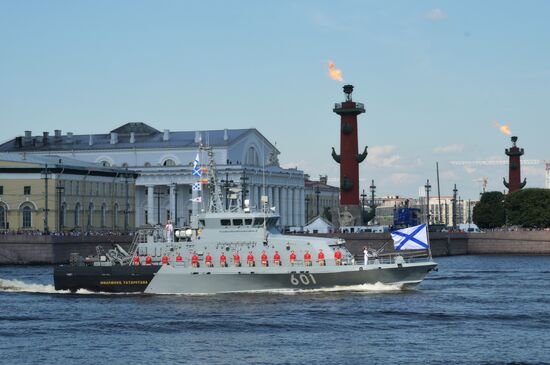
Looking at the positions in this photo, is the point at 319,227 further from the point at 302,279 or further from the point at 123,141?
the point at 302,279

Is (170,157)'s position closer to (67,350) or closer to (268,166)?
(268,166)

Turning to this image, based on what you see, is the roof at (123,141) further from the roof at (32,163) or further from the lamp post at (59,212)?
the lamp post at (59,212)

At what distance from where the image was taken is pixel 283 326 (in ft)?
171

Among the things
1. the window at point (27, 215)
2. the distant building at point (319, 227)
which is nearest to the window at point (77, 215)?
the window at point (27, 215)

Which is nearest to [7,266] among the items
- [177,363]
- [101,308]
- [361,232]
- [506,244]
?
[361,232]

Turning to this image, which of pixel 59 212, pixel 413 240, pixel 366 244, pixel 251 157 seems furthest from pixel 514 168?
pixel 413 240

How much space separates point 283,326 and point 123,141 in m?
122

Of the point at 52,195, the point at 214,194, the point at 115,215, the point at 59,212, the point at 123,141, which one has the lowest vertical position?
the point at 214,194

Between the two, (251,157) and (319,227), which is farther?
(251,157)

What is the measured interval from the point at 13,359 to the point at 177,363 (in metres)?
6.20

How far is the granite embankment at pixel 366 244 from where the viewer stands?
108 metres

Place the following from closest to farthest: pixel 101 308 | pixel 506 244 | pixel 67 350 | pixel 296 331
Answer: pixel 67 350
pixel 296 331
pixel 101 308
pixel 506 244

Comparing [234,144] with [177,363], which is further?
[234,144]

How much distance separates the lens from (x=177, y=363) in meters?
43.5
